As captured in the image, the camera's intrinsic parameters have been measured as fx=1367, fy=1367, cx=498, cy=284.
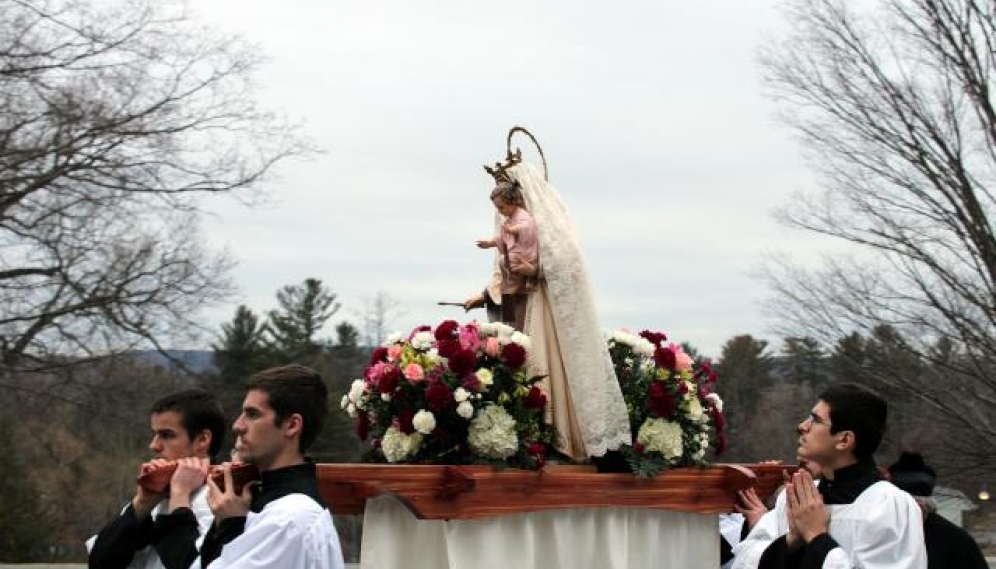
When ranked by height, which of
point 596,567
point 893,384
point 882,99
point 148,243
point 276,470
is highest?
point 882,99

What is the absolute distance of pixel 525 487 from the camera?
263 inches

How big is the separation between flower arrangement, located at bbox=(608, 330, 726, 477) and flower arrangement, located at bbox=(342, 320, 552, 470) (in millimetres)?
628

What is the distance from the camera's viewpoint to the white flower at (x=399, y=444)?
666cm

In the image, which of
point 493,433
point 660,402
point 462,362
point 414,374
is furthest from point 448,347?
point 660,402

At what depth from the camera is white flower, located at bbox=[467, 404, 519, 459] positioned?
21.6 ft

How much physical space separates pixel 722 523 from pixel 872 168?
5.21 m

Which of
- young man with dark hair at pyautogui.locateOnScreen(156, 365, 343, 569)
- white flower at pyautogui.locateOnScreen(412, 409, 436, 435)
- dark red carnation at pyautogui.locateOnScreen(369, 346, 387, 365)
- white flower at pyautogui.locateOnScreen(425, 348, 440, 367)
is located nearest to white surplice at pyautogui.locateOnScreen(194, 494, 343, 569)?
young man with dark hair at pyautogui.locateOnScreen(156, 365, 343, 569)

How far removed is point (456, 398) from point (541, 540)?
949 mm

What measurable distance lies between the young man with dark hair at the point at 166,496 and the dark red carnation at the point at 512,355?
1544mm

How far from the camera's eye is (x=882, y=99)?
13.0 meters

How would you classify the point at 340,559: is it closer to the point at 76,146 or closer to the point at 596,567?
the point at 596,567

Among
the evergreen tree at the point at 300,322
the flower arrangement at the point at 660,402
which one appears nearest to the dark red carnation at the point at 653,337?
the flower arrangement at the point at 660,402

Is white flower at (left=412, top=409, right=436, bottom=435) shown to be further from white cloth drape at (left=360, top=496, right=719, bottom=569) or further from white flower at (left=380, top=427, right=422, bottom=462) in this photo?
white cloth drape at (left=360, top=496, right=719, bottom=569)

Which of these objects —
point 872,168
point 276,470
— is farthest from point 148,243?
point 276,470
